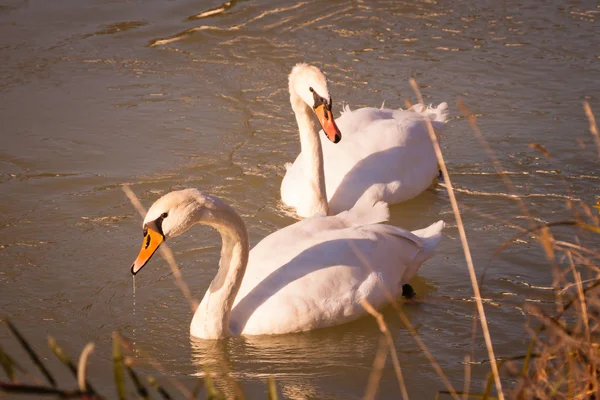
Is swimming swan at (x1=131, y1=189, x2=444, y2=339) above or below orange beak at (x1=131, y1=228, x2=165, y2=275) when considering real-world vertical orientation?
below

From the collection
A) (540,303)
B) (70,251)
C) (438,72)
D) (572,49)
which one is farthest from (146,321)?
(572,49)

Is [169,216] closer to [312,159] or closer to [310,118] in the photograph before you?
[312,159]

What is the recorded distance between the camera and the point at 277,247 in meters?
5.98

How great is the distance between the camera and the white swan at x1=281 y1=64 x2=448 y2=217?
24.1 ft

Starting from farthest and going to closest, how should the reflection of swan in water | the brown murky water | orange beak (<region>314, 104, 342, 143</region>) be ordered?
orange beak (<region>314, 104, 342, 143</region>)
the brown murky water
the reflection of swan in water

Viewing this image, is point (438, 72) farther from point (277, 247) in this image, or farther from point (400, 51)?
point (277, 247)

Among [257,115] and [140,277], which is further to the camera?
[257,115]

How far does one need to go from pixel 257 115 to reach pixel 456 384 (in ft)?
16.4

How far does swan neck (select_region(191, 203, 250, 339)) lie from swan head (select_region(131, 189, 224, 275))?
0.13 metres

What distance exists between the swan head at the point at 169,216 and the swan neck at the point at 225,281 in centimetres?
13

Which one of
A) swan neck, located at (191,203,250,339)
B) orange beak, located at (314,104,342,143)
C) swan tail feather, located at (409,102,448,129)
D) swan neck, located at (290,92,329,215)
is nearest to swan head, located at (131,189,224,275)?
swan neck, located at (191,203,250,339)

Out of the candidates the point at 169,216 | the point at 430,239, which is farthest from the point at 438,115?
the point at 169,216

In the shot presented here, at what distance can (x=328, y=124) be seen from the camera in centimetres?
691

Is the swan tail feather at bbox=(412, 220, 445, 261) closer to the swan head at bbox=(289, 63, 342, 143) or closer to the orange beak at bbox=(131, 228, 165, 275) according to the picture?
the swan head at bbox=(289, 63, 342, 143)
